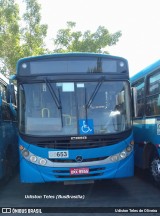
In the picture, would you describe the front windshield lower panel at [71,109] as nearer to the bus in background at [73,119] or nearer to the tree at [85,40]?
the bus in background at [73,119]

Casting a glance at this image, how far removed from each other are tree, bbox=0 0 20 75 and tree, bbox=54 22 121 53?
98.5 inches

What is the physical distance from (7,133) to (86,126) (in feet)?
9.04

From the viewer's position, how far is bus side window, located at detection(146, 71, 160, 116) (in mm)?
8156

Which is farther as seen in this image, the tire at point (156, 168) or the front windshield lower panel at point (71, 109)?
the tire at point (156, 168)

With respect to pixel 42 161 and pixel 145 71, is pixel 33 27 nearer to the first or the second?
pixel 145 71

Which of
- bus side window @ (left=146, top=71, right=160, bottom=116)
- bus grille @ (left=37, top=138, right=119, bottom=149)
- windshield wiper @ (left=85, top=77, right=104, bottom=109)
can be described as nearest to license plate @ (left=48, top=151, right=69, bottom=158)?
bus grille @ (left=37, top=138, right=119, bottom=149)

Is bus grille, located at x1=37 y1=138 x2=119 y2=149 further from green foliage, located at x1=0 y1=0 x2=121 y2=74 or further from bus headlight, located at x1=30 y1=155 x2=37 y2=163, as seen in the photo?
green foliage, located at x1=0 y1=0 x2=121 y2=74

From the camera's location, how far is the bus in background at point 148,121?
26.8 feet

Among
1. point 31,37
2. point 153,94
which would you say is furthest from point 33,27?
point 153,94

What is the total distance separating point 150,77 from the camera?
28.9 ft

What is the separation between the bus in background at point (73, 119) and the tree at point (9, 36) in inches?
473

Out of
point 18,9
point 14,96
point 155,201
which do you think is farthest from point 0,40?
point 155,201

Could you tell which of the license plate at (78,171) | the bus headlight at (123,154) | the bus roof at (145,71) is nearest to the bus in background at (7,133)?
the license plate at (78,171)

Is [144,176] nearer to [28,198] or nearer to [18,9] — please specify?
[28,198]
